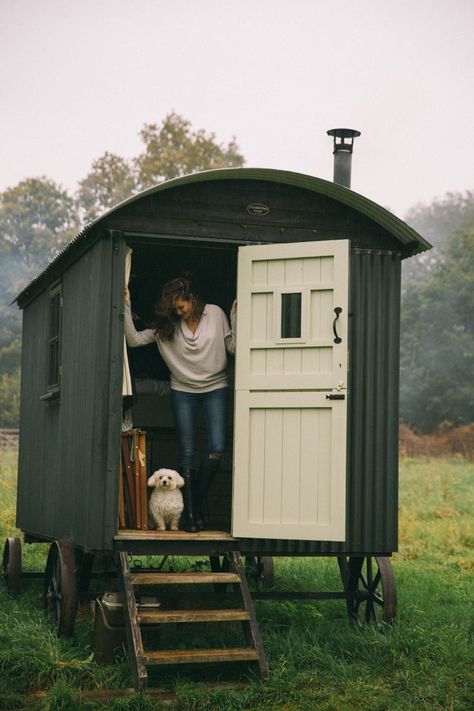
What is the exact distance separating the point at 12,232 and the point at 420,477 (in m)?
25.1

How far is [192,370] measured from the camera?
28.8 feet

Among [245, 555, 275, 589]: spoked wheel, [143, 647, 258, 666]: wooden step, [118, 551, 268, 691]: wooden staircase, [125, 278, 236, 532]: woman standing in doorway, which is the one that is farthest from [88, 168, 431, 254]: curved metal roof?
[245, 555, 275, 589]: spoked wheel

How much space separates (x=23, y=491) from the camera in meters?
12.0

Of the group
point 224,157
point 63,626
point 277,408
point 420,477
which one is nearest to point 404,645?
point 277,408

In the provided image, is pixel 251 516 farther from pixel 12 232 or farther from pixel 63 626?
pixel 12 232

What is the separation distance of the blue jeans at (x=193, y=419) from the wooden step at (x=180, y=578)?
116cm

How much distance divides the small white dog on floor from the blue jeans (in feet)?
0.70

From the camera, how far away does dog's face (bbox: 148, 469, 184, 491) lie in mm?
8602

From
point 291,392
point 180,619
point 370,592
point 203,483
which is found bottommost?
point 370,592

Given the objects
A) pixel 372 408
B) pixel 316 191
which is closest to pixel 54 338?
pixel 316 191

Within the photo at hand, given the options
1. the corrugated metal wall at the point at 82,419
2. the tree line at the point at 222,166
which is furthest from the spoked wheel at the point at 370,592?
the tree line at the point at 222,166

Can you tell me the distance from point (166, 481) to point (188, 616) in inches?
56.6

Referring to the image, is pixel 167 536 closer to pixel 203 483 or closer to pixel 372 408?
pixel 203 483

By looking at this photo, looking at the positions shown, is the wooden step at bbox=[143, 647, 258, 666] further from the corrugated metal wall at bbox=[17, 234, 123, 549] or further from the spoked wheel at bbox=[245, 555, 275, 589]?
the spoked wheel at bbox=[245, 555, 275, 589]
